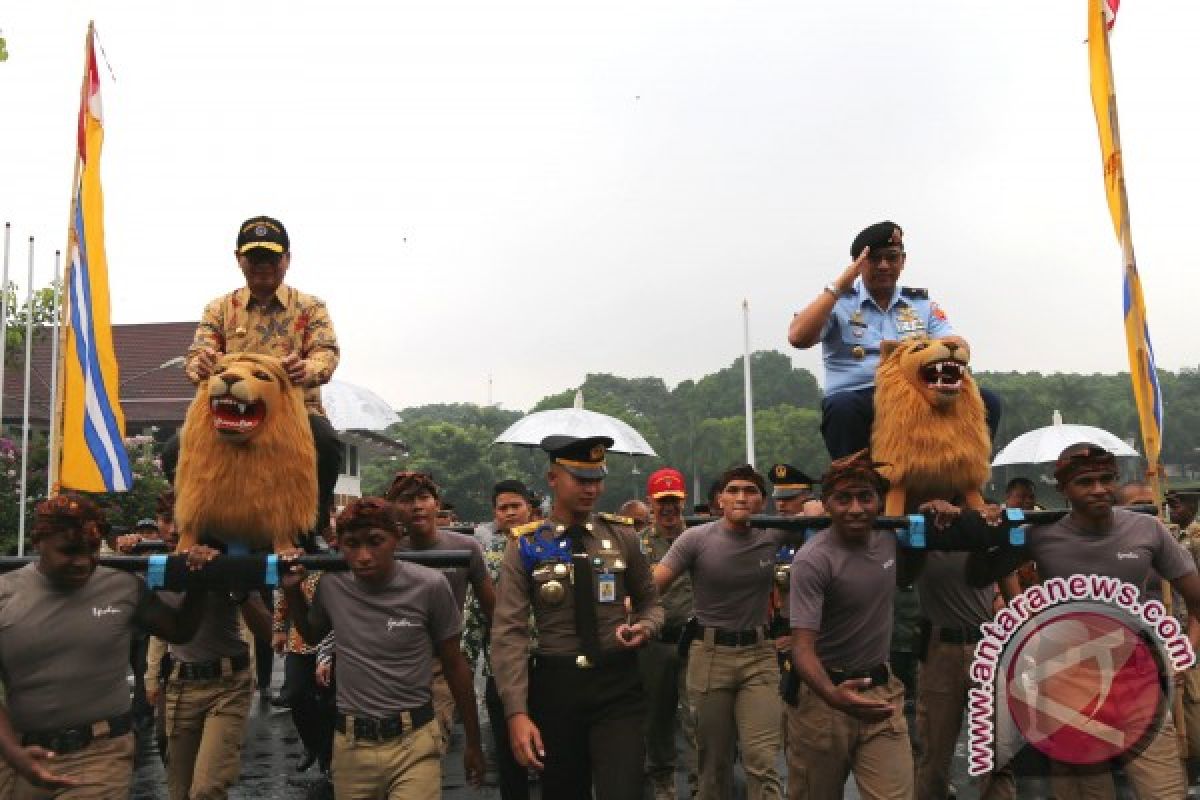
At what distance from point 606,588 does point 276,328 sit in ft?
6.72

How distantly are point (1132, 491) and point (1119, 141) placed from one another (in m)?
3.29

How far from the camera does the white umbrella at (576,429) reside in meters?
11.4

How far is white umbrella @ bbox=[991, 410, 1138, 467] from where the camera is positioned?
12445 millimetres

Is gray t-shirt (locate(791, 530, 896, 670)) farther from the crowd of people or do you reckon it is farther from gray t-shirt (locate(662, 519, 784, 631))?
gray t-shirt (locate(662, 519, 784, 631))

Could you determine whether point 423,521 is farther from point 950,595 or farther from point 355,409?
point 355,409

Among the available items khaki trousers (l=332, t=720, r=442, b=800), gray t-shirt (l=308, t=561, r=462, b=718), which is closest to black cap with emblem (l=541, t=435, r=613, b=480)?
gray t-shirt (l=308, t=561, r=462, b=718)

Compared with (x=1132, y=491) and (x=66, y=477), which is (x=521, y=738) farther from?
(x=1132, y=491)

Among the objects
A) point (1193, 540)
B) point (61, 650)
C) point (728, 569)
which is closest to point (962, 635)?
point (728, 569)

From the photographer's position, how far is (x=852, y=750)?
473 centimetres

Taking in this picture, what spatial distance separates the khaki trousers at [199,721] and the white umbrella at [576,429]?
5872 millimetres

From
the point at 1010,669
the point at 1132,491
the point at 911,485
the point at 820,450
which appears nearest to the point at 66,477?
the point at 911,485

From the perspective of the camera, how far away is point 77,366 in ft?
23.9

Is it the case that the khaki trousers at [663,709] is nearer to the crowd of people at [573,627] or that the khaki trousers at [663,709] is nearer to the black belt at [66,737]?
the crowd of people at [573,627]

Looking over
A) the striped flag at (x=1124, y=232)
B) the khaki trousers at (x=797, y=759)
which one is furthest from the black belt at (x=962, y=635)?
the striped flag at (x=1124, y=232)
